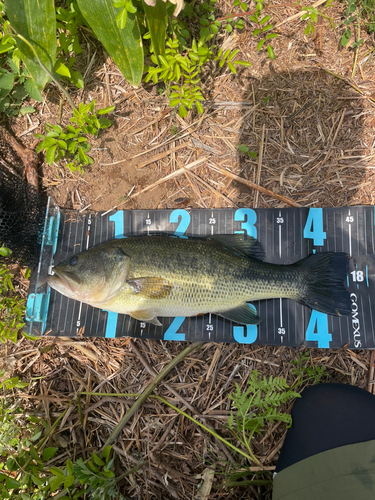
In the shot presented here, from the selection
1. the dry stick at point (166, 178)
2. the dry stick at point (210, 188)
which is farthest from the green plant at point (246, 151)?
the dry stick at point (210, 188)

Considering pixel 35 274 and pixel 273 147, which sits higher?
pixel 273 147

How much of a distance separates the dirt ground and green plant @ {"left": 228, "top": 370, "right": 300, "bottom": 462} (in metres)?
0.18

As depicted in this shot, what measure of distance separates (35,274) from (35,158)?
1479mm

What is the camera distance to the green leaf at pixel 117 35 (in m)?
3.12

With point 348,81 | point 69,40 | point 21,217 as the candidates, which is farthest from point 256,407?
point 69,40

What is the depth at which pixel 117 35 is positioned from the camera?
3.23m

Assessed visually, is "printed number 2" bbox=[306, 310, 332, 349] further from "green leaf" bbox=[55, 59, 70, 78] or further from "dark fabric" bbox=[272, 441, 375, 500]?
"green leaf" bbox=[55, 59, 70, 78]

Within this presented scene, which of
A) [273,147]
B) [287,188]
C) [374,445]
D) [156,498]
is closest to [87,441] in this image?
[156,498]

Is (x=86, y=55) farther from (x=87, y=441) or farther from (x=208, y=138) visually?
(x=87, y=441)

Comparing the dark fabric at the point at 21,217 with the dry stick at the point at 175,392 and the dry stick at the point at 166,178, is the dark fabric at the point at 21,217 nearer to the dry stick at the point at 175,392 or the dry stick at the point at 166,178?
the dry stick at the point at 166,178

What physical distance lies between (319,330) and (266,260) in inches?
38.4

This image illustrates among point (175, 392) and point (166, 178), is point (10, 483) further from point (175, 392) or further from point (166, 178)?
point (166, 178)

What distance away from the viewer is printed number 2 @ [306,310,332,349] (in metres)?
3.55

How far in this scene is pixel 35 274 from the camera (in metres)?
3.93
